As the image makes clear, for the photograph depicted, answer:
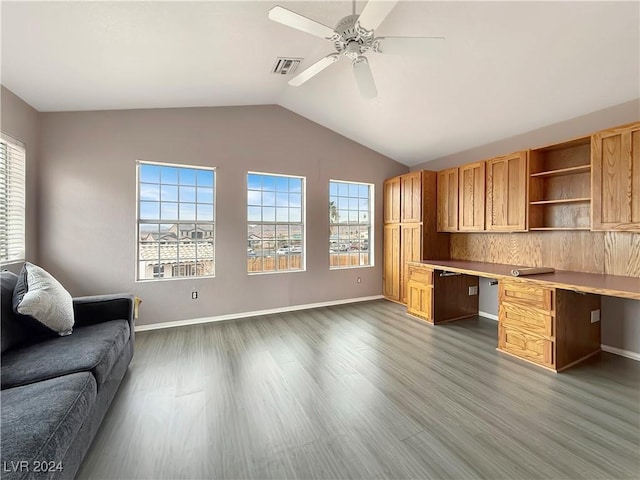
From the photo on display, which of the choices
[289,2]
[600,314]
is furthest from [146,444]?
[600,314]

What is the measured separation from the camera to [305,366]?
265 centimetres

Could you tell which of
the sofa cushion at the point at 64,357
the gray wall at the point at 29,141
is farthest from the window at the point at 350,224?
the gray wall at the point at 29,141

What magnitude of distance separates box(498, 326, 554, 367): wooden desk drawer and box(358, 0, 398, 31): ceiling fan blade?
310cm

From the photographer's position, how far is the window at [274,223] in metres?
4.27

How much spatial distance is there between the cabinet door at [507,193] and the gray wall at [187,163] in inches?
81.8

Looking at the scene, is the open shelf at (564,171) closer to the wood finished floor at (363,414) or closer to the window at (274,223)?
the wood finished floor at (363,414)

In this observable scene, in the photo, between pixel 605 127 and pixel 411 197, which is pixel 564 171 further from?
pixel 411 197

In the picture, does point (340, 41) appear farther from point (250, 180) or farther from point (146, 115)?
point (146, 115)

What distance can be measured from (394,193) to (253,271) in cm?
286

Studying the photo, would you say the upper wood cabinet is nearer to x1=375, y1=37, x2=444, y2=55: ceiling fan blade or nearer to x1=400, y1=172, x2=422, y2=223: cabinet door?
x1=400, y1=172, x2=422, y2=223: cabinet door

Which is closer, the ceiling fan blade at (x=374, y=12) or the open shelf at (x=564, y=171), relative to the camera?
the ceiling fan blade at (x=374, y=12)

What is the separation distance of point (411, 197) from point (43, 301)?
4.57 metres

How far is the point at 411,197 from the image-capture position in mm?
4594

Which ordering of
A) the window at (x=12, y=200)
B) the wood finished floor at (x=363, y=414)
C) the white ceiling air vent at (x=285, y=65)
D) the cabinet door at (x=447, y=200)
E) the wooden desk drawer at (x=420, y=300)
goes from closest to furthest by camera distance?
the wood finished floor at (x=363, y=414), the window at (x=12, y=200), the white ceiling air vent at (x=285, y=65), the wooden desk drawer at (x=420, y=300), the cabinet door at (x=447, y=200)
